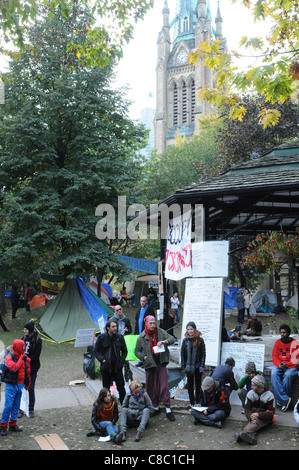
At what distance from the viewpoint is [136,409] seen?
7.83 meters

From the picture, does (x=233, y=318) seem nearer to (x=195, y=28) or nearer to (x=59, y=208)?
(x=59, y=208)

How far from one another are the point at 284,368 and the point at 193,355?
1.60 meters

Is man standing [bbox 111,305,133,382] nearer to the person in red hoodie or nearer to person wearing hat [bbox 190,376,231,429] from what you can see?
person wearing hat [bbox 190,376,231,429]

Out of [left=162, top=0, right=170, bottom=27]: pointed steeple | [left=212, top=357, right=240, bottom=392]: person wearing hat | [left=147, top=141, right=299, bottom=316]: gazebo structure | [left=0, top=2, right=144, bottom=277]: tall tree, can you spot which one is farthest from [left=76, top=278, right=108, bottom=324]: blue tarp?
[left=162, top=0, right=170, bottom=27]: pointed steeple

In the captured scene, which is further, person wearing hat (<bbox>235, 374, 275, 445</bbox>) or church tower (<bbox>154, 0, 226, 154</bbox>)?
church tower (<bbox>154, 0, 226, 154</bbox>)

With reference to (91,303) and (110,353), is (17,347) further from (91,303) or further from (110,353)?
(91,303)

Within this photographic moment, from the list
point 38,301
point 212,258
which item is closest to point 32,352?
point 212,258

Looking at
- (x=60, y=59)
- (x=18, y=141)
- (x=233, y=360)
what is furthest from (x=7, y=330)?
(x=233, y=360)

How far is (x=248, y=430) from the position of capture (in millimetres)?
7090

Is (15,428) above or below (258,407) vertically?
below

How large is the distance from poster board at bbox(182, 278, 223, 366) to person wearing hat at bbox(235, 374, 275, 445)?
4.94ft

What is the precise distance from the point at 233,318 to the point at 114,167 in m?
11.7

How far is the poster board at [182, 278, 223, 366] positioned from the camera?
9094 mm

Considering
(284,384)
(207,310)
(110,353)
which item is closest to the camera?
(284,384)
